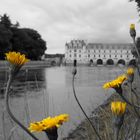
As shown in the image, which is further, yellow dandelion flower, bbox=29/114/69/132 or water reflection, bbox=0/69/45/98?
water reflection, bbox=0/69/45/98

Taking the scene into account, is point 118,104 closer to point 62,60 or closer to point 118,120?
point 118,120

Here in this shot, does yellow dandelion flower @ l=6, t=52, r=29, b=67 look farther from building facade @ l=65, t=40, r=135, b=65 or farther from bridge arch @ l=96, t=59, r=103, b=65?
building facade @ l=65, t=40, r=135, b=65

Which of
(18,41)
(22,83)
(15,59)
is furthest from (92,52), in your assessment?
(15,59)

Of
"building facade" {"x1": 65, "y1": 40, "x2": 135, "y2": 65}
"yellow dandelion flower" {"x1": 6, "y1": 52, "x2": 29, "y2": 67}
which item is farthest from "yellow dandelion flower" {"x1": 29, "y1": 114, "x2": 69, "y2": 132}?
"building facade" {"x1": 65, "y1": 40, "x2": 135, "y2": 65}

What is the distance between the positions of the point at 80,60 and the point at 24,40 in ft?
213

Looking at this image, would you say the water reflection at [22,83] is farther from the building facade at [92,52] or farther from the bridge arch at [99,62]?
the building facade at [92,52]

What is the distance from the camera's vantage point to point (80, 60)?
146625 millimetres

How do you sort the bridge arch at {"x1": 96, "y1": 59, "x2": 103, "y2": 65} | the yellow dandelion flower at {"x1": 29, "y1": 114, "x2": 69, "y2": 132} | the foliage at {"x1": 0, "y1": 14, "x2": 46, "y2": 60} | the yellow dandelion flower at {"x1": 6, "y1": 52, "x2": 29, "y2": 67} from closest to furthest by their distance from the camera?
1. the yellow dandelion flower at {"x1": 29, "y1": 114, "x2": 69, "y2": 132}
2. the yellow dandelion flower at {"x1": 6, "y1": 52, "x2": 29, "y2": 67}
3. the foliage at {"x1": 0, "y1": 14, "x2": 46, "y2": 60}
4. the bridge arch at {"x1": 96, "y1": 59, "x2": 103, "y2": 65}

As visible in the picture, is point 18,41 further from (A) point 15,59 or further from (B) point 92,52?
(A) point 15,59

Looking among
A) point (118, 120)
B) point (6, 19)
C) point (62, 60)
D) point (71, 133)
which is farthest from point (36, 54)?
point (118, 120)

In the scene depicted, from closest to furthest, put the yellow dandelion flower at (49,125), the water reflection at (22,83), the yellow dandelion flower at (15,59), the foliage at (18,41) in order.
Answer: the yellow dandelion flower at (49,125)
the yellow dandelion flower at (15,59)
the water reflection at (22,83)
the foliage at (18,41)

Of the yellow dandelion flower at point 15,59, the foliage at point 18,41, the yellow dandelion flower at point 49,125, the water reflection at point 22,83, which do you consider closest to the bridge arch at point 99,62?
the foliage at point 18,41

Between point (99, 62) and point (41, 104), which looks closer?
point (41, 104)

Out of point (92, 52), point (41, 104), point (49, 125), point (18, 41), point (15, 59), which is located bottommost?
point (41, 104)
